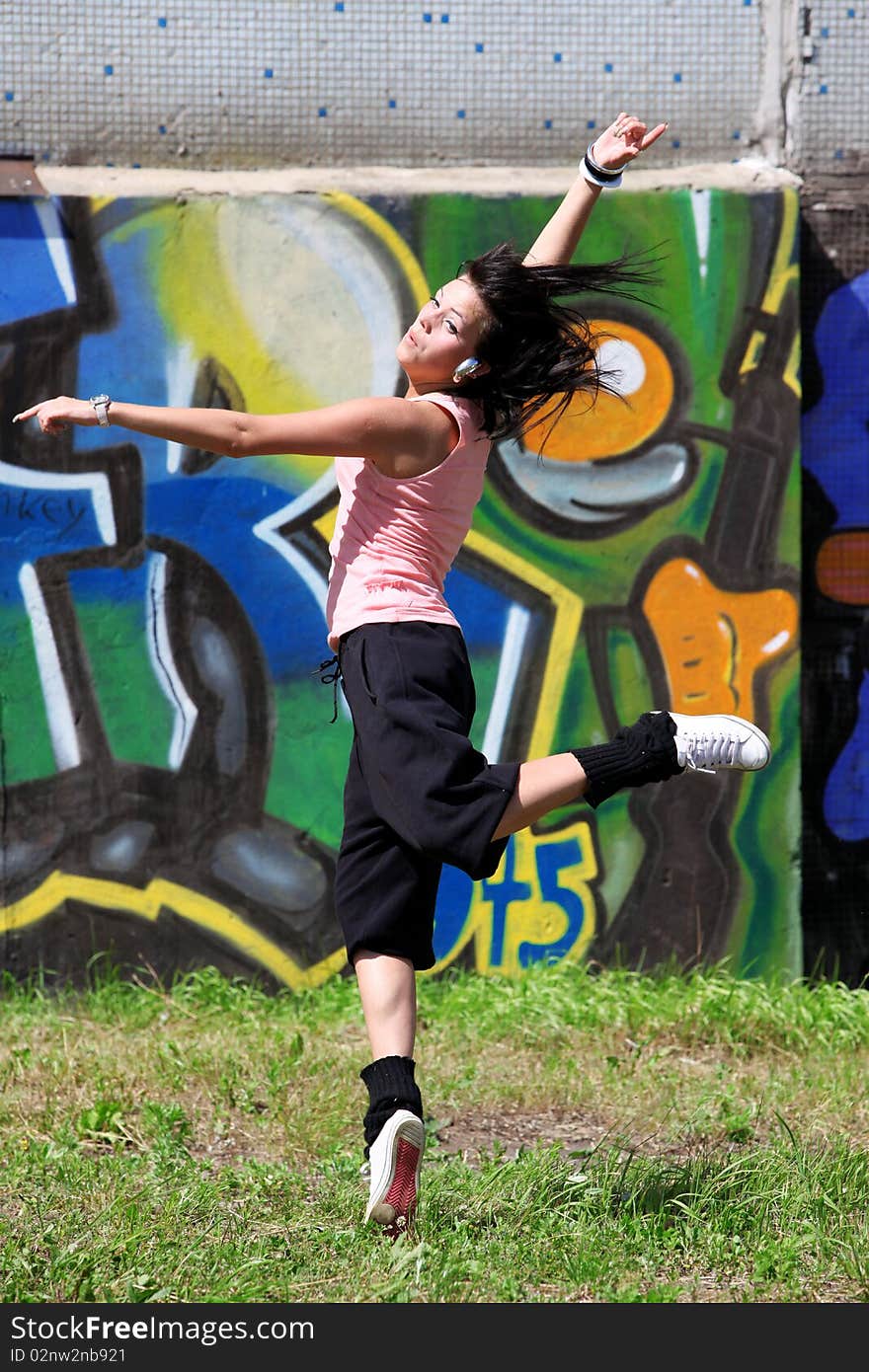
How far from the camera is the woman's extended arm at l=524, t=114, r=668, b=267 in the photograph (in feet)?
10.2

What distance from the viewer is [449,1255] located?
261 cm

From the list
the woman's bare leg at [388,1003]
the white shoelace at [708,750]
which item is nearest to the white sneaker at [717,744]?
the white shoelace at [708,750]

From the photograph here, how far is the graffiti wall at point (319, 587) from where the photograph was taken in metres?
4.44

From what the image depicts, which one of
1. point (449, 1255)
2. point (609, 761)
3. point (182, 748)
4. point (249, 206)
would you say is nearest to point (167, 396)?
point (249, 206)

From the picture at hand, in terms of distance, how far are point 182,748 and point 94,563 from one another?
2.17 feet

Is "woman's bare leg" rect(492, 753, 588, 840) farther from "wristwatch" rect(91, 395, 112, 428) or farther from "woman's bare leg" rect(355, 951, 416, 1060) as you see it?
"wristwatch" rect(91, 395, 112, 428)

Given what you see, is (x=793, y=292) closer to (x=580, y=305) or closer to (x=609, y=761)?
(x=580, y=305)

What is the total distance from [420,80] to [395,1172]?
3535 mm

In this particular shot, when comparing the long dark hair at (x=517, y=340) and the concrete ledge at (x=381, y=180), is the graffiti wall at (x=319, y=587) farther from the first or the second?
the long dark hair at (x=517, y=340)

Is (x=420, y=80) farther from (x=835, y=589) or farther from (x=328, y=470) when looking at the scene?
(x=835, y=589)

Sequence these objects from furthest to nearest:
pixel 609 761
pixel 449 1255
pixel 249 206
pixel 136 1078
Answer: pixel 249 206
pixel 136 1078
pixel 609 761
pixel 449 1255

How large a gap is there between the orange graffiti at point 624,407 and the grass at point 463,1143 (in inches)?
67.7

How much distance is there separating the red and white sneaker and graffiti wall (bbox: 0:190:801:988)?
1.89 meters

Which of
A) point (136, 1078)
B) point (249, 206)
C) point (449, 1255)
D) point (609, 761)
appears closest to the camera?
point (449, 1255)
